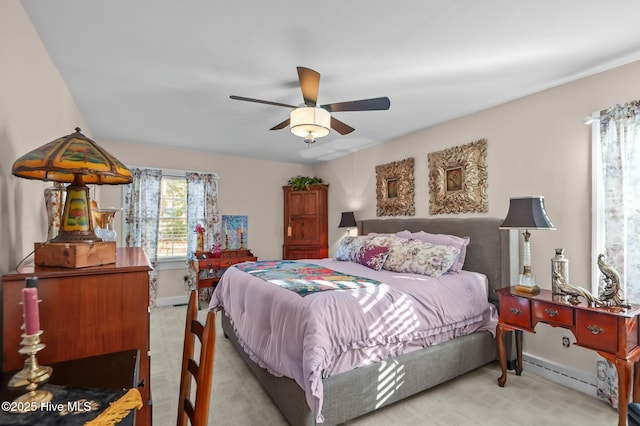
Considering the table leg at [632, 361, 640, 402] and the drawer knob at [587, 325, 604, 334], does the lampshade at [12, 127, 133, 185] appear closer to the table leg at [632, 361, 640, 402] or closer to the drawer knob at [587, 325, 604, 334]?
the drawer knob at [587, 325, 604, 334]

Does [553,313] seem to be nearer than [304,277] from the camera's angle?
Yes

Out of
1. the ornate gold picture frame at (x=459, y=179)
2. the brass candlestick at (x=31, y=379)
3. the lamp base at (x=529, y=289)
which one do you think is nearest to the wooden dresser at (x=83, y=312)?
A: the brass candlestick at (x=31, y=379)

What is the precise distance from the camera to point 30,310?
776mm

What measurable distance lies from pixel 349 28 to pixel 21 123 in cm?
194

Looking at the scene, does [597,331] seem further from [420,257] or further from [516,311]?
[420,257]

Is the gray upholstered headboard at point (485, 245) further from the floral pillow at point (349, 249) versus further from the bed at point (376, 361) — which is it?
the floral pillow at point (349, 249)

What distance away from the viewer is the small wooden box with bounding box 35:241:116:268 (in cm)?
117

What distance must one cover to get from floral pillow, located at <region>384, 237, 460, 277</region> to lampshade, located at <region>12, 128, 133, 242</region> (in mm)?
2561

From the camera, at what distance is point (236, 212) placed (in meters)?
5.61

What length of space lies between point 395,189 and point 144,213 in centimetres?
389

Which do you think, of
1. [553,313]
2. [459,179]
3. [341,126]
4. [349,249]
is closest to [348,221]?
[349,249]

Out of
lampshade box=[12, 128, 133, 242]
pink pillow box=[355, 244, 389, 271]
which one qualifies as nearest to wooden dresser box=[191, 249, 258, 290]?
pink pillow box=[355, 244, 389, 271]

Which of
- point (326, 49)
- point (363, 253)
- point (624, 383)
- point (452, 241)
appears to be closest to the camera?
point (624, 383)

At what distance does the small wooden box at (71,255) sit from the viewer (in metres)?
1.17
